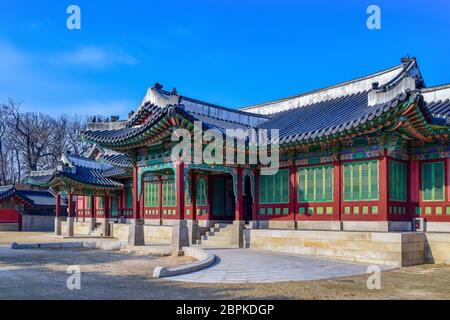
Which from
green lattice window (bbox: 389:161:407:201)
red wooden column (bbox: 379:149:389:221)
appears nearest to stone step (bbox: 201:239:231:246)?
red wooden column (bbox: 379:149:389:221)

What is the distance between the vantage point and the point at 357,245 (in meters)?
15.6

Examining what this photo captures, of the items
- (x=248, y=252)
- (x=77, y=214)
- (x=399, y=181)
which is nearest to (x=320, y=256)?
(x=248, y=252)

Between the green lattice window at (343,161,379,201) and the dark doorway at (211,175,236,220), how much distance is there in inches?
318

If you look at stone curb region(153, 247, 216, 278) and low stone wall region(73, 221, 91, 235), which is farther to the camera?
low stone wall region(73, 221, 91, 235)

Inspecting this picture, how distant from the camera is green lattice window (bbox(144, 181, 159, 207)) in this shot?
28.0 m

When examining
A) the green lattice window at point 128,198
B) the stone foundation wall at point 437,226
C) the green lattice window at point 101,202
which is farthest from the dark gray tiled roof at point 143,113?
the green lattice window at point 101,202

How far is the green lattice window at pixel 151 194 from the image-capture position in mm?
A: 28031

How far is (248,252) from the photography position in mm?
17422

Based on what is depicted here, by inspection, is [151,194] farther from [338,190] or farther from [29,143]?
[29,143]

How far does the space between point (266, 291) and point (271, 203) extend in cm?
1078

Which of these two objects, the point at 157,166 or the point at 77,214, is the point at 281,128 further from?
the point at 77,214

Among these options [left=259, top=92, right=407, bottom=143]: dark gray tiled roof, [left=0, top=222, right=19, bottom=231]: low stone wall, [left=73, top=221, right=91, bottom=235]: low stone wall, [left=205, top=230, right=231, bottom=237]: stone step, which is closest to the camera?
[left=259, top=92, right=407, bottom=143]: dark gray tiled roof

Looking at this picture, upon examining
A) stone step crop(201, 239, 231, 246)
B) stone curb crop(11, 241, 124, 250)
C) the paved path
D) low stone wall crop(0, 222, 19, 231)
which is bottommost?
low stone wall crop(0, 222, 19, 231)

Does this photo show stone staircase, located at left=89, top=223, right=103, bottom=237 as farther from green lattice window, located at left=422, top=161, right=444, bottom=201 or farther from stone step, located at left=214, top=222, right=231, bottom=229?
green lattice window, located at left=422, top=161, right=444, bottom=201
